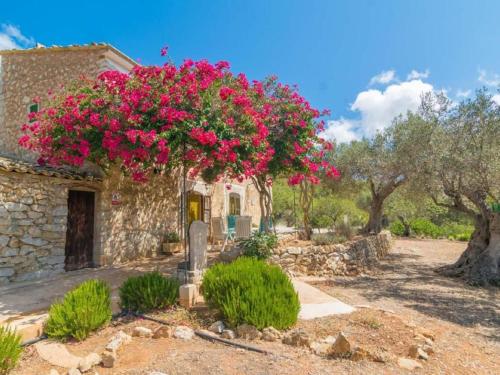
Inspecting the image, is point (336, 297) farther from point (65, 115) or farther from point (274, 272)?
point (65, 115)

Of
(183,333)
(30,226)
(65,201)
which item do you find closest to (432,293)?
(183,333)

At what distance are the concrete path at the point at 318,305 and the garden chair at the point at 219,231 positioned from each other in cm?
426

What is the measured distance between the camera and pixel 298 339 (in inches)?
140

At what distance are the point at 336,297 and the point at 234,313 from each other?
104 inches

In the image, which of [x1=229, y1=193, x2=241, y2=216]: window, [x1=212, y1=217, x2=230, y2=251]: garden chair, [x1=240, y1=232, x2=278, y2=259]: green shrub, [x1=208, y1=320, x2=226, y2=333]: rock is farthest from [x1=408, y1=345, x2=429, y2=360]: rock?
[x1=229, y1=193, x2=241, y2=216]: window

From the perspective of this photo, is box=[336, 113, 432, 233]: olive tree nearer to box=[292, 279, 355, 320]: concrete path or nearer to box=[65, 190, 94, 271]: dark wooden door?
box=[292, 279, 355, 320]: concrete path

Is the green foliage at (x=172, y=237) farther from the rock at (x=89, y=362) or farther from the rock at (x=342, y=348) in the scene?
the rock at (x=342, y=348)

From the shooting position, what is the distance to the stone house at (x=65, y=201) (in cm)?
629

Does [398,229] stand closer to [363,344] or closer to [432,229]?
[432,229]

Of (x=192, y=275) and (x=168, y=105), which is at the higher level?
(x=168, y=105)

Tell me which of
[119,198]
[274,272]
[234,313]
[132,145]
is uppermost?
[132,145]

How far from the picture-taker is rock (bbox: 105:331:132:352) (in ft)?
11.0

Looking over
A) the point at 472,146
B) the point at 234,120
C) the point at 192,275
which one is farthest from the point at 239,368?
the point at 472,146

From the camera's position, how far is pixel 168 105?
17.2 ft
